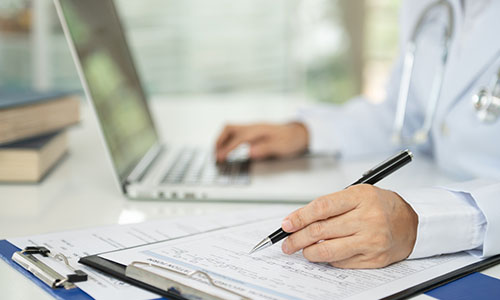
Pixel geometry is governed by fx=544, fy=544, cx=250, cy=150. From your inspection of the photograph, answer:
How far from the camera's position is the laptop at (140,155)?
85cm

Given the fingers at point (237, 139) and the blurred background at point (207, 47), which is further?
the blurred background at point (207, 47)

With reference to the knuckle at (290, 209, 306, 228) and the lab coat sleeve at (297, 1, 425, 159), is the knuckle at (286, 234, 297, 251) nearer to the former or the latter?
the knuckle at (290, 209, 306, 228)

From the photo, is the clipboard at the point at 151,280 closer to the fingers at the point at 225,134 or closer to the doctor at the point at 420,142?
the doctor at the point at 420,142

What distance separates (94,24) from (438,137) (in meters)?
0.68

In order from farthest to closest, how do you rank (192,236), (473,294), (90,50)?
1. (90,50)
2. (192,236)
3. (473,294)

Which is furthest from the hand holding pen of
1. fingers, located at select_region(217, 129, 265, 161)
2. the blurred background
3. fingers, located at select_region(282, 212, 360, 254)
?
the blurred background

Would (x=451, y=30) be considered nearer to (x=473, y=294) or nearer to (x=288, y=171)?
(x=288, y=171)

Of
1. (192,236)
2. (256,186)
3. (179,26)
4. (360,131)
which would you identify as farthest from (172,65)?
(192,236)

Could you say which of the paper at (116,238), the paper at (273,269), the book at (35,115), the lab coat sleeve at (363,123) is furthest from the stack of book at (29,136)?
the lab coat sleeve at (363,123)

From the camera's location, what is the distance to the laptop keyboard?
92 centimetres

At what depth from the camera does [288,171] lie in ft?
3.41

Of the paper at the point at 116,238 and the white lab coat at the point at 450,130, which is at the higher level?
the white lab coat at the point at 450,130

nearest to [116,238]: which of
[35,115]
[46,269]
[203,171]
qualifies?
[46,269]

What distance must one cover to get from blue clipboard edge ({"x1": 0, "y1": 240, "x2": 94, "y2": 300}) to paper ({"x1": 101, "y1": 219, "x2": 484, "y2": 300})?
7 cm
